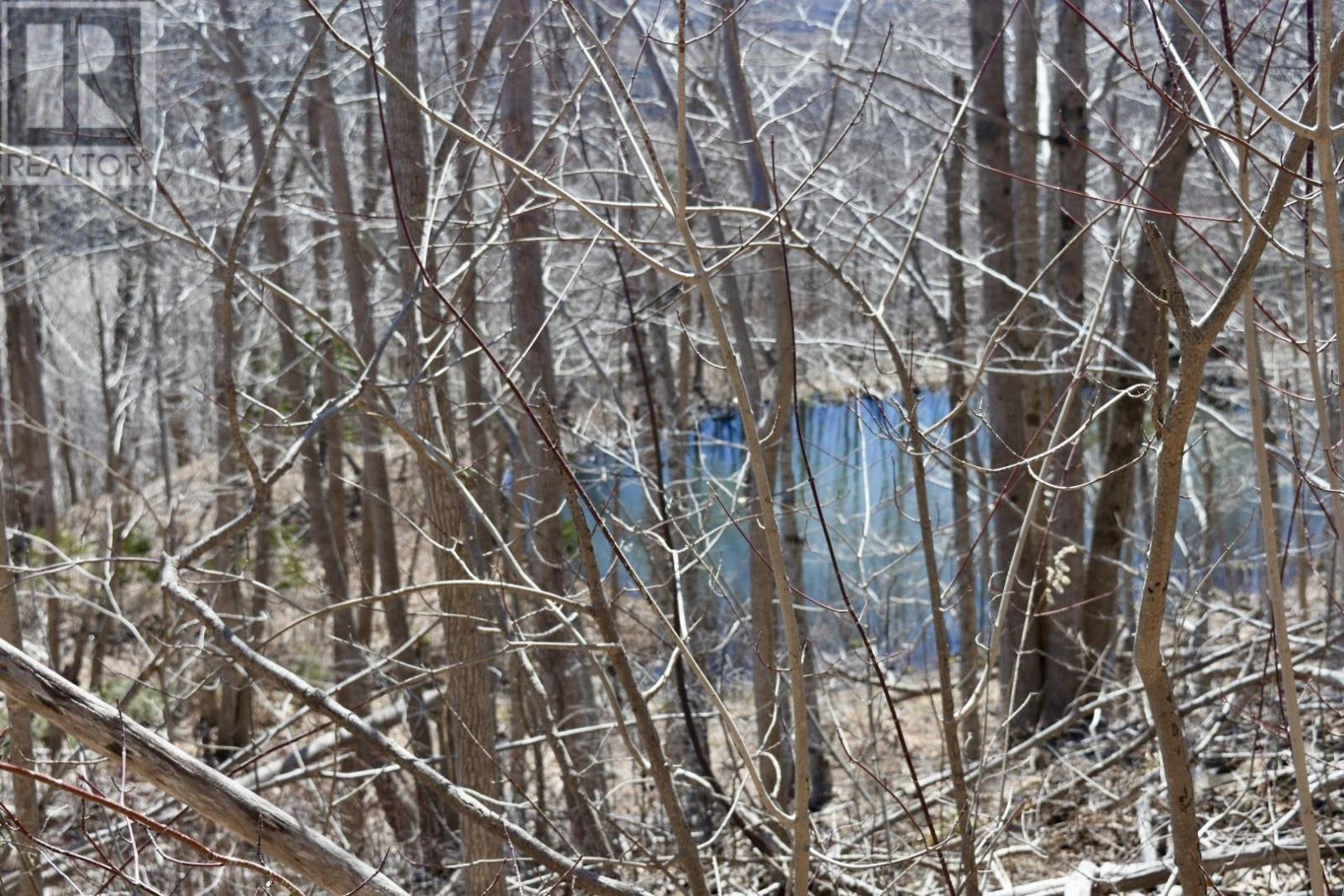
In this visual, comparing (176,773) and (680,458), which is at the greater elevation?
(680,458)

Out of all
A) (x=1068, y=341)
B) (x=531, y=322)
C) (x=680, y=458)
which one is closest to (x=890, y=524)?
(x=680, y=458)

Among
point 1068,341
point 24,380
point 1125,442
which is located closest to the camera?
point 1125,442

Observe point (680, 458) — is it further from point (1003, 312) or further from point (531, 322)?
point (531, 322)

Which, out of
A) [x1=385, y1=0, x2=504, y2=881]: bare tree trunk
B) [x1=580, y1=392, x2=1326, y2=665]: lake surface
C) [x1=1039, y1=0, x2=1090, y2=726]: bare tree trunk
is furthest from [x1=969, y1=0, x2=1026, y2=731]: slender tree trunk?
[x1=385, y1=0, x2=504, y2=881]: bare tree trunk

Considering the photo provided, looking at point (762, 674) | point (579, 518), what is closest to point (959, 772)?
point (579, 518)

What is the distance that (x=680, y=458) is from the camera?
26.9 ft

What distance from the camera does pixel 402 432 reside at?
3.15m

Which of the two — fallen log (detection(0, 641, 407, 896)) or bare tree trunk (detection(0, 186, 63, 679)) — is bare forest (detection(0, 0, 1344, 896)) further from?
bare tree trunk (detection(0, 186, 63, 679))

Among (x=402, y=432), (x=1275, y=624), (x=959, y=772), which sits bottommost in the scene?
(x=959, y=772)

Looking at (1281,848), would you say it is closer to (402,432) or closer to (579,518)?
(579,518)

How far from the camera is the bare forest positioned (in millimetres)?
2521

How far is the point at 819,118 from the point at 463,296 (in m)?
7.12

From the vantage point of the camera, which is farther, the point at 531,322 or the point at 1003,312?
the point at 1003,312

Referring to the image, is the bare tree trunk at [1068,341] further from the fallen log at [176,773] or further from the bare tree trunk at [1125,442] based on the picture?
the fallen log at [176,773]
